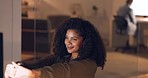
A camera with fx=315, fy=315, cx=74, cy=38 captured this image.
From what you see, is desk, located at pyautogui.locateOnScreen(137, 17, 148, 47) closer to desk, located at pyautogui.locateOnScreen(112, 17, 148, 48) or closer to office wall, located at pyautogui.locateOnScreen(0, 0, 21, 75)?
desk, located at pyautogui.locateOnScreen(112, 17, 148, 48)

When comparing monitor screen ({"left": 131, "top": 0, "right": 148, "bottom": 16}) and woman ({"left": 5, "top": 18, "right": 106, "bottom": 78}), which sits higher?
monitor screen ({"left": 131, "top": 0, "right": 148, "bottom": 16})

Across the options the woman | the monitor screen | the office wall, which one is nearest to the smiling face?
the woman

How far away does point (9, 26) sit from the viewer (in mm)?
3129

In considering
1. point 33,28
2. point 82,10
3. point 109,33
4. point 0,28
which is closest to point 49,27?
point 33,28

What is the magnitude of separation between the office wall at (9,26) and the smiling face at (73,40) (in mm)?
1733

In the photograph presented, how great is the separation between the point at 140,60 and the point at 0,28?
1800mm

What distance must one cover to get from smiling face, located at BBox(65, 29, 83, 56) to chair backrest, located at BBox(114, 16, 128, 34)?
2.53 m

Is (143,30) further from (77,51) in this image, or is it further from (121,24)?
(77,51)

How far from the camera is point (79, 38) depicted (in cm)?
141

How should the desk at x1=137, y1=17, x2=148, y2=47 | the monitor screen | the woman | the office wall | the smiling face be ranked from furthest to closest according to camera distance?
the desk at x1=137, y1=17, x2=148, y2=47, the monitor screen, the office wall, the smiling face, the woman

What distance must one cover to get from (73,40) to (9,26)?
72.8 inches

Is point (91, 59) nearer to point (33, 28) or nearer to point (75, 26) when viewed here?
point (75, 26)

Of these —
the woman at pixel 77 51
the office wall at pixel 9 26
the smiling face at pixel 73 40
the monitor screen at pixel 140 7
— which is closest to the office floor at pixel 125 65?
the monitor screen at pixel 140 7

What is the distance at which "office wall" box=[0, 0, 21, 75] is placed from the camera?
3064 millimetres
